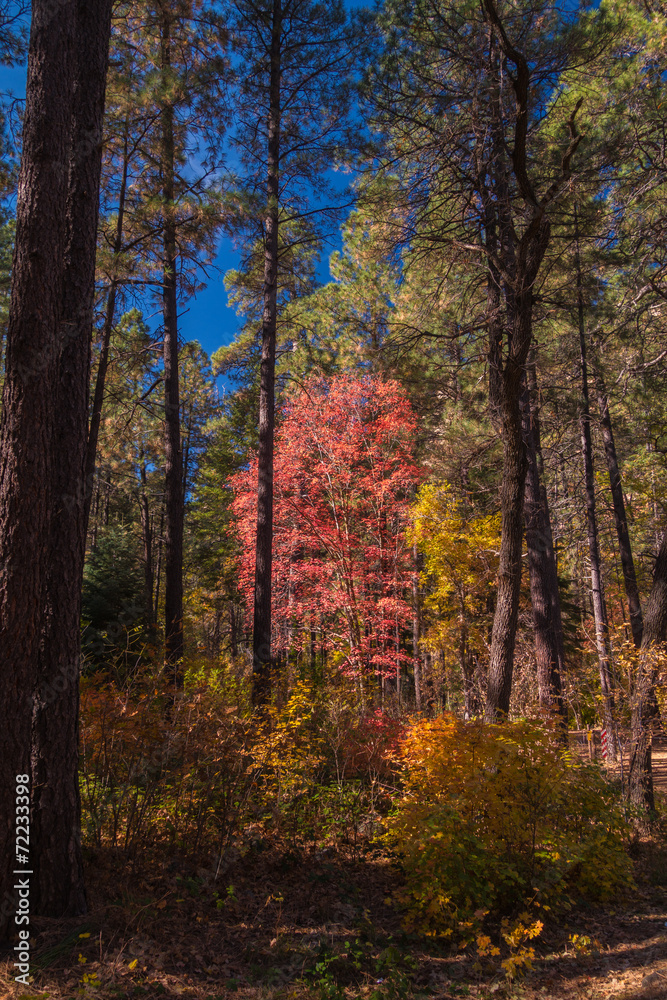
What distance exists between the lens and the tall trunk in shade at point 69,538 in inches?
134

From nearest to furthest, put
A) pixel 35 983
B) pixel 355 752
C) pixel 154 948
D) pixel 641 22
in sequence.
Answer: pixel 35 983, pixel 154 948, pixel 355 752, pixel 641 22

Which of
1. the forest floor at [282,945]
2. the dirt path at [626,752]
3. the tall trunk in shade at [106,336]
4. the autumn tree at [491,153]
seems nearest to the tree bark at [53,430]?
the forest floor at [282,945]

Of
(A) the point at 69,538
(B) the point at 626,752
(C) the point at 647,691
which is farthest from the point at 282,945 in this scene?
(B) the point at 626,752

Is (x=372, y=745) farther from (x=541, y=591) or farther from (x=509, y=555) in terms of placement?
(x=541, y=591)

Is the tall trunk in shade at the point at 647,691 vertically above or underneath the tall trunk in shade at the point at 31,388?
underneath

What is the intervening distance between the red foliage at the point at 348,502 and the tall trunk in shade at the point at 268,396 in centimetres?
319

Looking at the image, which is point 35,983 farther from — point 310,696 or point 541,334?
point 541,334

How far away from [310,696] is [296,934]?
353 centimetres

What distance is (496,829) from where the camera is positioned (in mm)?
4441

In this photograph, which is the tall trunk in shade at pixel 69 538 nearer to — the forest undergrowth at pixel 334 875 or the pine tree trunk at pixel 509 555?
the forest undergrowth at pixel 334 875

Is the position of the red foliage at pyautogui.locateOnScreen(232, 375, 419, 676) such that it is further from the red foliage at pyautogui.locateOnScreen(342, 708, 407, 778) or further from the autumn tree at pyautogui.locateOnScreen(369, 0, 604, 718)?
the autumn tree at pyautogui.locateOnScreen(369, 0, 604, 718)

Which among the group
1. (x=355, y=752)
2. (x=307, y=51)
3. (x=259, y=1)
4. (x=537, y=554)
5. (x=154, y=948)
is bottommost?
(x=154, y=948)

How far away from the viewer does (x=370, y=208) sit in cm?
695

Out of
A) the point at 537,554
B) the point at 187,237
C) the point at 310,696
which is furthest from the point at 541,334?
the point at 310,696
